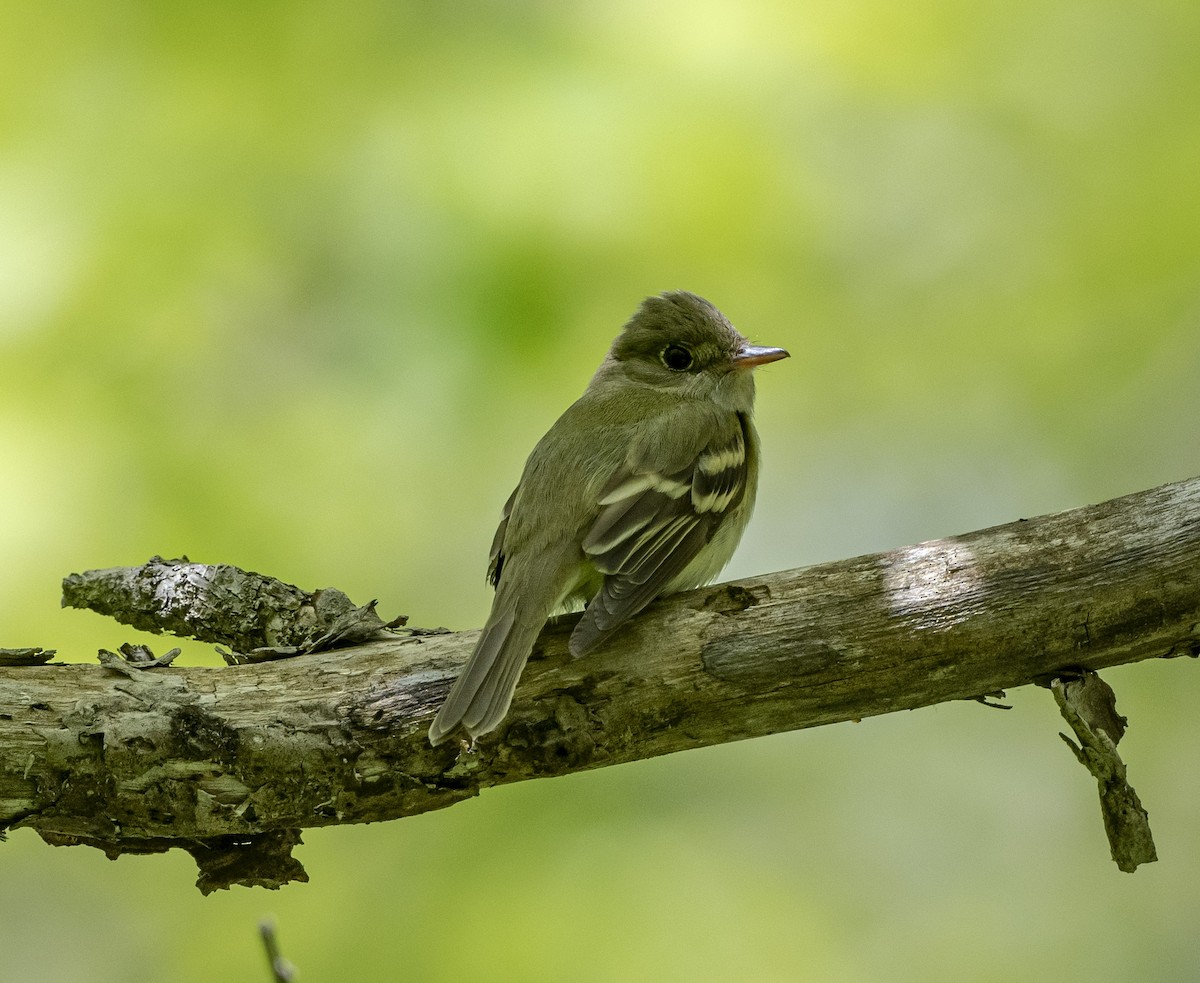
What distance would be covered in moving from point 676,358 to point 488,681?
2183 millimetres

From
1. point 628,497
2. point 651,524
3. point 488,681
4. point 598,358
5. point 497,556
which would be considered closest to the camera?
point 488,681

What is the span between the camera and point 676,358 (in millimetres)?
5094

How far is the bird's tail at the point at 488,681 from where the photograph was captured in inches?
127

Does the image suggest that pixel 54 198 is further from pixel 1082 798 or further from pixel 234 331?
pixel 1082 798

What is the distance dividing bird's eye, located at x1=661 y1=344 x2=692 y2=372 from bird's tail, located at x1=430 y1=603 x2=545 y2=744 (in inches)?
71.6

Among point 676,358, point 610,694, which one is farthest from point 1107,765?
point 676,358

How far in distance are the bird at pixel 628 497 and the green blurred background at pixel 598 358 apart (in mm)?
1057

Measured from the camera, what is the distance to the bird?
3537 millimetres

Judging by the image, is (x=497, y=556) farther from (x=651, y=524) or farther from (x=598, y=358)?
(x=598, y=358)

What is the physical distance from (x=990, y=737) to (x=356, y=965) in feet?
10.4

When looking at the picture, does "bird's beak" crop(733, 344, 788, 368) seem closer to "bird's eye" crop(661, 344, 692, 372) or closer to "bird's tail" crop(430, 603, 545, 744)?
"bird's eye" crop(661, 344, 692, 372)

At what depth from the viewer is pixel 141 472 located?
5.47m

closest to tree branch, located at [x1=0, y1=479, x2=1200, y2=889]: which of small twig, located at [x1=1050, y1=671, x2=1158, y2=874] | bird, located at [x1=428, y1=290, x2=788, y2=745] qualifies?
small twig, located at [x1=1050, y1=671, x2=1158, y2=874]

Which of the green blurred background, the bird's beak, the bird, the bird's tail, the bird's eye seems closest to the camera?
the bird's tail
